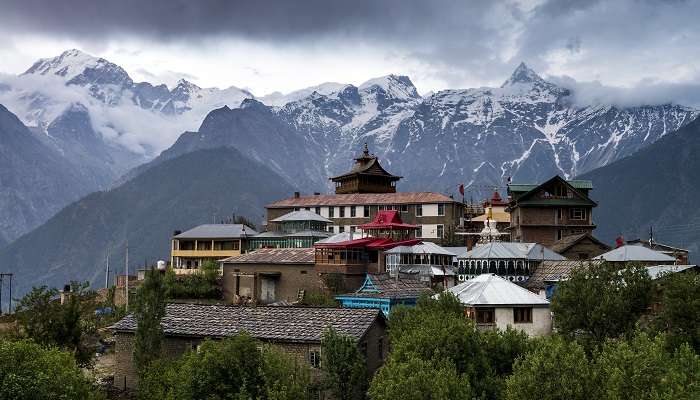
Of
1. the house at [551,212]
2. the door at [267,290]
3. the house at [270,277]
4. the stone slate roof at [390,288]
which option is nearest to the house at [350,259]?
the house at [270,277]

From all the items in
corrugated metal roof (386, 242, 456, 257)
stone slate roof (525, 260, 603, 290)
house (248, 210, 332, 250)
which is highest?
house (248, 210, 332, 250)

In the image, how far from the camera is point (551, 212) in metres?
101

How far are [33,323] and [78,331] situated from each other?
8.71 feet

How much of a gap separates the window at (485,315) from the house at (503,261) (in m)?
18.0

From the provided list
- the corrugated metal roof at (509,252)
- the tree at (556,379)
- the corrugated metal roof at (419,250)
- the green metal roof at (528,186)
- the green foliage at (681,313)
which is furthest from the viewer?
the green metal roof at (528,186)

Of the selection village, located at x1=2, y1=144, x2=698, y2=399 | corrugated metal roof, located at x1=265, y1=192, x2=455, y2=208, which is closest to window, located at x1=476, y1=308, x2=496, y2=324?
village, located at x1=2, y1=144, x2=698, y2=399

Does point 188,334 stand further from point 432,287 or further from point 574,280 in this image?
point 432,287

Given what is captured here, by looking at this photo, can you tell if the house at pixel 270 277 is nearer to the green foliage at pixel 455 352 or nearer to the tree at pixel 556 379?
the green foliage at pixel 455 352

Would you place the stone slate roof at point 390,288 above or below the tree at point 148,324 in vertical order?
above

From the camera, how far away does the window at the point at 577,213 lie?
332ft

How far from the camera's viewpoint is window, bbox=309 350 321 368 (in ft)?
147

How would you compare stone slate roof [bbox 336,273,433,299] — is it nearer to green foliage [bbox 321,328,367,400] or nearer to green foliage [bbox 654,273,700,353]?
green foliage [bbox 654,273,700,353]

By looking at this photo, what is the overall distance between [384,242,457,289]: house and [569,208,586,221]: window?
2208 cm

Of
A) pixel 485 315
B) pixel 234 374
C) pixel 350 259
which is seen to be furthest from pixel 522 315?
Answer: pixel 234 374
